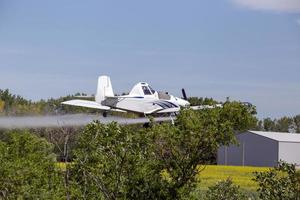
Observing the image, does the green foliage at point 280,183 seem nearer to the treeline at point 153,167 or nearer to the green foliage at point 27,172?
the treeline at point 153,167

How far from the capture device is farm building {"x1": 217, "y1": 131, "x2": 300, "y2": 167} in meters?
68.7

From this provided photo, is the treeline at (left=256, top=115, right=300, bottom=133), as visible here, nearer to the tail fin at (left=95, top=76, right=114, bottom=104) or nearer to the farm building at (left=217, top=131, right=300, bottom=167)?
the farm building at (left=217, top=131, right=300, bottom=167)

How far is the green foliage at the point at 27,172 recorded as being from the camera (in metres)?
7.84

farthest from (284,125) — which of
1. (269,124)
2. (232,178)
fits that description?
(232,178)

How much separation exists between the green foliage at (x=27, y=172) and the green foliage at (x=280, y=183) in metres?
2.22

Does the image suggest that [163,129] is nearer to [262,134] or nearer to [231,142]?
[231,142]

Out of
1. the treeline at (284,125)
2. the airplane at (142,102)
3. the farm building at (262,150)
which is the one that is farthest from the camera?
the treeline at (284,125)

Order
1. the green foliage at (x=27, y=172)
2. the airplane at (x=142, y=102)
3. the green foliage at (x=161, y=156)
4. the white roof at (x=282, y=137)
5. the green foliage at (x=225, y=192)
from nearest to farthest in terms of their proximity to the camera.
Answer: the green foliage at (x=27, y=172), the green foliage at (x=161, y=156), the green foliage at (x=225, y=192), the airplane at (x=142, y=102), the white roof at (x=282, y=137)

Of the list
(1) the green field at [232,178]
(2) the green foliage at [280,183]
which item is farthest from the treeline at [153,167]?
(1) the green field at [232,178]

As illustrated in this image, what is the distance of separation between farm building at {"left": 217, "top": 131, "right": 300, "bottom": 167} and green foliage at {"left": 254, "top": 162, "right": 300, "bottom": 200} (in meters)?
59.3

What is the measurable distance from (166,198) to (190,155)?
56cm

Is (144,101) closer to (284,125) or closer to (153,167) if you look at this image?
(153,167)

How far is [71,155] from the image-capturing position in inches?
376

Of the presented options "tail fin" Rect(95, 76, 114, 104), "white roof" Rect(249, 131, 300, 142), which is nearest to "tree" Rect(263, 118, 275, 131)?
"white roof" Rect(249, 131, 300, 142)
